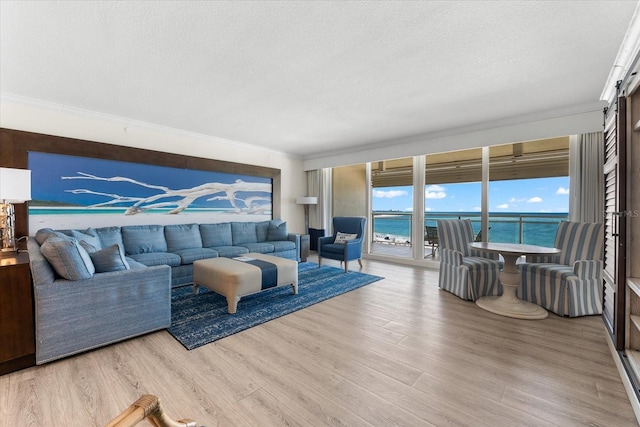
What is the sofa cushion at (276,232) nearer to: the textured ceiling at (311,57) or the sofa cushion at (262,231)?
the sofa cushion at (262,231)

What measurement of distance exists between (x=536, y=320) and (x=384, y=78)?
295cm

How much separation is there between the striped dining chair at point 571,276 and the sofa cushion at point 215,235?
4516mm

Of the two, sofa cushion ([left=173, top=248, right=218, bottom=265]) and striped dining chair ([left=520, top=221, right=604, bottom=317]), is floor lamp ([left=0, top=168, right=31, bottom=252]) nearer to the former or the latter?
sofa cushion ([left=173, top=248, right=218, bottom=265])

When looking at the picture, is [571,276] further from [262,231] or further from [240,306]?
[262,231]

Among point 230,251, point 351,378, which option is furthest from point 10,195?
point 351,378

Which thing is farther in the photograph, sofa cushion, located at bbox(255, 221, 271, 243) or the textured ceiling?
sofa cushion, located at bbox(255, 221, 271, 243)

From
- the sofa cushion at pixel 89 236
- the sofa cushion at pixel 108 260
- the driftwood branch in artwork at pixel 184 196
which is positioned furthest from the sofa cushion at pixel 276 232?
the sofa cushion at pixel 108 260

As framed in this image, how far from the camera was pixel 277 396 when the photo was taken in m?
1.69

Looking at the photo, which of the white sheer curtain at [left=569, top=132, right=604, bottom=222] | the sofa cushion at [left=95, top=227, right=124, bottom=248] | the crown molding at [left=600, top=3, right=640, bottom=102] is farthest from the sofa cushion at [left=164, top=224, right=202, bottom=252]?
the white sheer curtain at [left=569, top=132, right=604, bottom=222]

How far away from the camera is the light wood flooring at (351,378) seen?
1535mm

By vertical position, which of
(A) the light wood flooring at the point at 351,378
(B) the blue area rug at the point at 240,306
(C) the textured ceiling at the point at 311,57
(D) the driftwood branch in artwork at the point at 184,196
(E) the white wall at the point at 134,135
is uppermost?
(C) the textured ceiling at the point at 311,57

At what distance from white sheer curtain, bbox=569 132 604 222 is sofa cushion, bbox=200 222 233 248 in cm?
540

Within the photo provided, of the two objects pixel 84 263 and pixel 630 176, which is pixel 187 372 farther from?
pixel 630 176

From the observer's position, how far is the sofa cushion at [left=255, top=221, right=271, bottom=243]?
5.63 m
